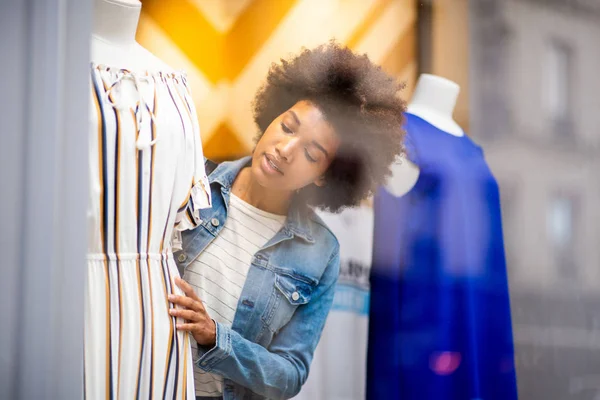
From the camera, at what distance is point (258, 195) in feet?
7.22

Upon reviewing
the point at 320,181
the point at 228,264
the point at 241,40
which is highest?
the point at 241,40

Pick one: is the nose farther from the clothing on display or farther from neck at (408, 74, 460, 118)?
neck at (408, 74, 460, 118)

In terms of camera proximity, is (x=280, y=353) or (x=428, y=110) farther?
(x=428, y=110)

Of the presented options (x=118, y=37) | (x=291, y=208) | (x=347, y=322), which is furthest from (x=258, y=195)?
(x=118, y=37)

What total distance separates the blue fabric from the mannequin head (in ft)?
0.36

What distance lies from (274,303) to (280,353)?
14 centimetres

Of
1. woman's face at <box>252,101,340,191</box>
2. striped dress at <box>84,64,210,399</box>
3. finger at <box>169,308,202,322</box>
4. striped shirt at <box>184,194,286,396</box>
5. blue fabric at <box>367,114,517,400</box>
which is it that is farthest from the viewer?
blue fabric at <box>367,114,517,400</box>

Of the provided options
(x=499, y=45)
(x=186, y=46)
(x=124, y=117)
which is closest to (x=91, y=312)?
(x=124, y=117)

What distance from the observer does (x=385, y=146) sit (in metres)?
2.33

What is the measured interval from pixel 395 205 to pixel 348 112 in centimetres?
31

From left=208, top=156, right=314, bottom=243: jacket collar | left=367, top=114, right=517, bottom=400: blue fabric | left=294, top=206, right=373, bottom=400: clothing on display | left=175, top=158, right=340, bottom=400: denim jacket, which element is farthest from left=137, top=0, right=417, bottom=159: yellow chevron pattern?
left=294, top=206, right=373, bottom=400: clothing on display

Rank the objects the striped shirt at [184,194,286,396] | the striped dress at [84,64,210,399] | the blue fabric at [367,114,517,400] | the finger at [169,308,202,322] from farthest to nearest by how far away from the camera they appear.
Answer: the blue fabric at [367,114,517,400] → the striped shirt at [184,194,286,396] → the finger at [169,308,202,322] → the striped dress at [84,64,210,399]

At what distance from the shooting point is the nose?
2199 millimetres

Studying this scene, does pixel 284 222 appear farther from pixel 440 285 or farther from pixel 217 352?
pixel 440 285
